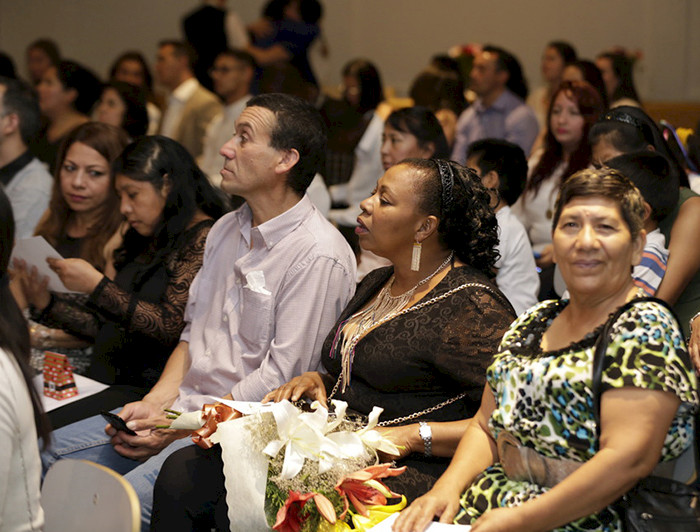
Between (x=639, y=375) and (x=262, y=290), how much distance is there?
1.33 m

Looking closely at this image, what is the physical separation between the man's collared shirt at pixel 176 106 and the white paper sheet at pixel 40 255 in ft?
12.3

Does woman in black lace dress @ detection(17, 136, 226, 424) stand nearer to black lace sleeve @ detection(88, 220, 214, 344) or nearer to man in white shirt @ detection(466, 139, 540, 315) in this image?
black lace sleeve @ detection(88, 220, 214, 344)

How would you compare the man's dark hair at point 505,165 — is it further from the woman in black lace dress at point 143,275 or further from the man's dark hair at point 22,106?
the man's dark hair at point 22,106

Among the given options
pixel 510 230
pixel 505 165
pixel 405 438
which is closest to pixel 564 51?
pixel 505 165

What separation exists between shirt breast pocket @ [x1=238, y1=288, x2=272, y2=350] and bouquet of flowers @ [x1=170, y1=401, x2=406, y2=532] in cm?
62

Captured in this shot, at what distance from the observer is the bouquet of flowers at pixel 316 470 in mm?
2037

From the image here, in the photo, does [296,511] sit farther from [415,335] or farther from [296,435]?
[415,335]

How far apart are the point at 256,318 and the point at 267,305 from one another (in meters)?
0.06

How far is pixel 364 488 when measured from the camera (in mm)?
2076

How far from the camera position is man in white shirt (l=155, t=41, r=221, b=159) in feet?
22.4

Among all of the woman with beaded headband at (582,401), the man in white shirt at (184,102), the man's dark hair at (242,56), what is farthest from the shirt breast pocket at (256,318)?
the man's dark hair at (242,56)

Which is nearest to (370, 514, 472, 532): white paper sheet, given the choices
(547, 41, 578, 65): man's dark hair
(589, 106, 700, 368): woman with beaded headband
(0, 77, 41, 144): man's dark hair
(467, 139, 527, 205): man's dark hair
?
(589, 106, 700, 368): woman with beaded headband

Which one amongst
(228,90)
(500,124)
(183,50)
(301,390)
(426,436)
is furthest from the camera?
(183,50)

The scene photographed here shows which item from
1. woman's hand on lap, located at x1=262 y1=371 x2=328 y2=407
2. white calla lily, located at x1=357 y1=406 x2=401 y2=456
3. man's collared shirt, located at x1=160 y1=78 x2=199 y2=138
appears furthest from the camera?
man's collared shirt, located at x1=160 y1=78 x2=199 y2=138
